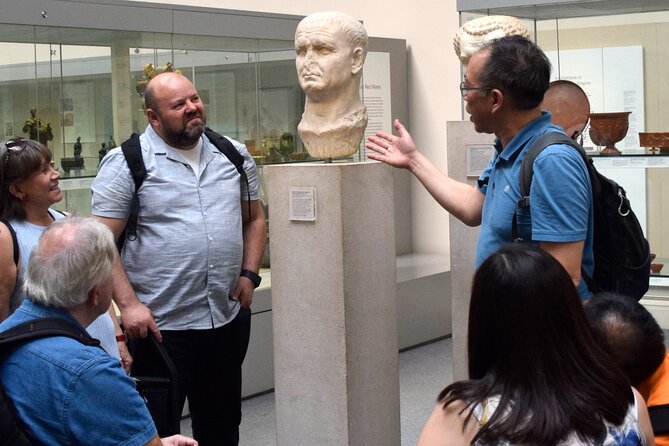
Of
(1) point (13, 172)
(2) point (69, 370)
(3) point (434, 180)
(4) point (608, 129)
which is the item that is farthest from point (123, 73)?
(2) point (69, 370)

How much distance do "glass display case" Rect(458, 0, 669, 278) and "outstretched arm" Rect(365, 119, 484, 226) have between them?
2291 mm

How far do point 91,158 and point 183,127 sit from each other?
2.38 meters

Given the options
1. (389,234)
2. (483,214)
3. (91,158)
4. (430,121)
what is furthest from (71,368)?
(430,121)

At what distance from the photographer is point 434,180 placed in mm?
3947

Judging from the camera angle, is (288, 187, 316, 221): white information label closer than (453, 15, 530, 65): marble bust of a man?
Yes

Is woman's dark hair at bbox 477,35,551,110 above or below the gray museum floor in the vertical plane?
above

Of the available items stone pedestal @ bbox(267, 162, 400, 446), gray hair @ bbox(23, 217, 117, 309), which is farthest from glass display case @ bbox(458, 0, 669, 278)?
gray hair @ bbox(23, 217, 117, 309)

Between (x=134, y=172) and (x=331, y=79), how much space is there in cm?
104

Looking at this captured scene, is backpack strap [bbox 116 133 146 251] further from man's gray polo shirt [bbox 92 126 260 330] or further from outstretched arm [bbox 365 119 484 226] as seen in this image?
outstretched arm [bbox 365 119 484 226]

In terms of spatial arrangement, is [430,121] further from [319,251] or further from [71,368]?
[71,368]

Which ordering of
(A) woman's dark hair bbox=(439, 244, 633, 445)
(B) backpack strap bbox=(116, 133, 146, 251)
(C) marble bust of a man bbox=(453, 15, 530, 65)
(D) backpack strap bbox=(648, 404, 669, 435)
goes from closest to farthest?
(A) woman's dark hair bbox=(439, 244, 633, 445)
(D) backpack strap bbox=(648, 404, 669, 435)
(B) backpack strap bbox=(116, 133, 146, 251)
(C) marble bust of a man bbox=(453, 15, 530, 65)

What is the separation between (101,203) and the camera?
414 cm

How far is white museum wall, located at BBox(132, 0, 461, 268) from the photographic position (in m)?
9.41

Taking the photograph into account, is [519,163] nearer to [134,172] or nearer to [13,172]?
[134,172]
